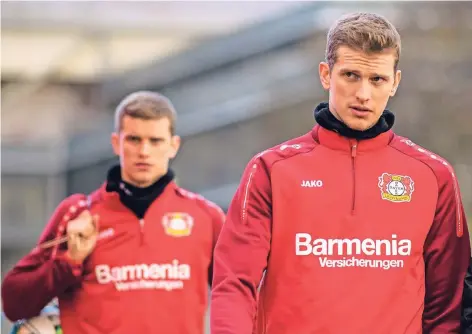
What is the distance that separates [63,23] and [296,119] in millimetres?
6399

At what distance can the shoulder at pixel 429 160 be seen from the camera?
401 centimetres

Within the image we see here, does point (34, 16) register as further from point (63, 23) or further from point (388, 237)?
point (388, 237)

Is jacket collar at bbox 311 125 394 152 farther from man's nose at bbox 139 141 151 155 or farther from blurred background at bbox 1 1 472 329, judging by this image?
blurred background at bbox 1 1 472 329

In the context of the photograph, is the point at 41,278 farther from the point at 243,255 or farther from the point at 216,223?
the point at 243,255

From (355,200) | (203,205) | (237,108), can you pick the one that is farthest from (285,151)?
(237,108)

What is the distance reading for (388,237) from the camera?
3.89m

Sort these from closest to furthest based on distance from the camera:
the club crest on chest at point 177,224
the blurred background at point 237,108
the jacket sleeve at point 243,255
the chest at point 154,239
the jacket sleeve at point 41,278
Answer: the jacket sleeve at point 243,255 → the jacket sleeve at point 41,278 → the chest at point 154,239 → the club crest on chest at point 177,224 → the blurred background at point 237,108

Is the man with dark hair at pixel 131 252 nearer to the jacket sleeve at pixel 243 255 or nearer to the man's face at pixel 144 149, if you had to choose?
the man's face at pixel 144 149

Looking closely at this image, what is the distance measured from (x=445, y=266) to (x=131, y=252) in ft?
6.72

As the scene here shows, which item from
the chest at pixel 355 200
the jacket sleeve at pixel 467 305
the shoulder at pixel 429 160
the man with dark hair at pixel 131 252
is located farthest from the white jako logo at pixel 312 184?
the man with dark hair at pixel 131 252

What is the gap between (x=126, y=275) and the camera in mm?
5465

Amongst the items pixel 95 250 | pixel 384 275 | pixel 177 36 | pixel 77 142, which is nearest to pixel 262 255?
pixel 384 275

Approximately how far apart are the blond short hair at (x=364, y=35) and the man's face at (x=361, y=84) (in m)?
0.02

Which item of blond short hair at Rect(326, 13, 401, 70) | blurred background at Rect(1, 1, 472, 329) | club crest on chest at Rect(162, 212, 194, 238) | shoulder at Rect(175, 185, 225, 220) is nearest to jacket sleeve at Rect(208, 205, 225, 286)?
shoulder at Rect(175, 185, 225, 220)
